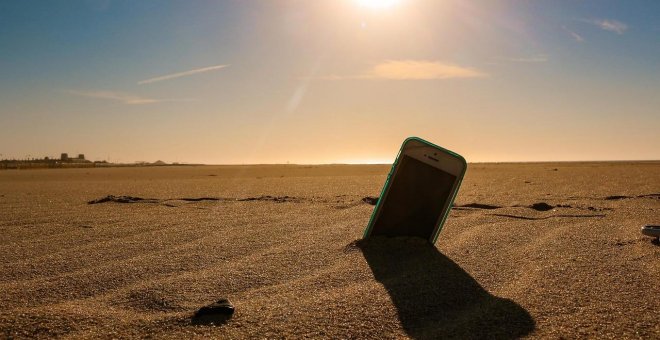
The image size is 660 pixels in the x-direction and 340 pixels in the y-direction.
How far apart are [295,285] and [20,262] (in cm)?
209

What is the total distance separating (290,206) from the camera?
7152mm

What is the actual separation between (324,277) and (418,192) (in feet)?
4.20

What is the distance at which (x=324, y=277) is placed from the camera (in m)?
3.21

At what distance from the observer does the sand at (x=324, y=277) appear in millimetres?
2354

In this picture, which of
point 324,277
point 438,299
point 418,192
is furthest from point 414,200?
point 438,299

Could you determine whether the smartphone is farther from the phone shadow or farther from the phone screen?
the phone shadow

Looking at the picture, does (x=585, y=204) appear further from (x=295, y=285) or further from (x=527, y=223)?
(x=295, y=285)

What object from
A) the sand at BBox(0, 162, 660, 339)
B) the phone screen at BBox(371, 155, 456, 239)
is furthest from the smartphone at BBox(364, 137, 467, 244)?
the sand at BBox(0, 162, 660, 339)

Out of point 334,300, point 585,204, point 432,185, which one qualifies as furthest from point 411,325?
point 585,204

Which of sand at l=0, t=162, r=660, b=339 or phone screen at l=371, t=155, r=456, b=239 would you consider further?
phone screen at l=371, t=155, r=456, b=239

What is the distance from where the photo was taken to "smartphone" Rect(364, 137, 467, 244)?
4.03 metres

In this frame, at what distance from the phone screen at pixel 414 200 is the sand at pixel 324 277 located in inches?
6.9

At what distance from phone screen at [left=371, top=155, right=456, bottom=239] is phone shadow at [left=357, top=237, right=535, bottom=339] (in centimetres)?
24

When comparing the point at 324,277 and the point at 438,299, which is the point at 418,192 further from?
the point at 438,299
